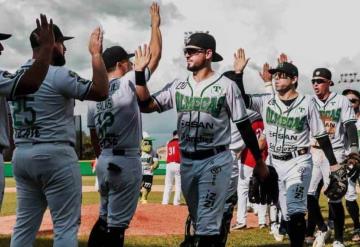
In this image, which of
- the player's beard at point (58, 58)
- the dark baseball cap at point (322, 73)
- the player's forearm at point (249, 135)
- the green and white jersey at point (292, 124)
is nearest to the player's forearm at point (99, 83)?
the player's beard at point (58, 58)

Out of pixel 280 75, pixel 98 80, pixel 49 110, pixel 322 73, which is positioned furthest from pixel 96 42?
pixel 322 73

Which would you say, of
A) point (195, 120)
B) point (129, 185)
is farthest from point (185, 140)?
point (129, 185)

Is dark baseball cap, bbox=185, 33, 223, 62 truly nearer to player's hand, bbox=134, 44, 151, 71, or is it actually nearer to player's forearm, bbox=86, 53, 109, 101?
player's hand, bbox=134, 44, 151, 71

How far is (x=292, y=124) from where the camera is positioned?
735cm

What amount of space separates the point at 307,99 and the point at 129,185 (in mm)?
2702

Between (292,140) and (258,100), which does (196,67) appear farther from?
(292,140)

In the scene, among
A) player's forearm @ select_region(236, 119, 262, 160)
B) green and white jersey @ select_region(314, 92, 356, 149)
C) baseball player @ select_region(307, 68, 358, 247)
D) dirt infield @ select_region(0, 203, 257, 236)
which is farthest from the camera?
dirt infield @ select_region(0, 203, 257, 236)

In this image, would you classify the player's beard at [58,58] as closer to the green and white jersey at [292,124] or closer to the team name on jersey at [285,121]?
the green and white jersey at [292,124]

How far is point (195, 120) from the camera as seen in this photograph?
5828 mm

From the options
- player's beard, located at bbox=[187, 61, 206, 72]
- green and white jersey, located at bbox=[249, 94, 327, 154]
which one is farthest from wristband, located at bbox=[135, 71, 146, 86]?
green and white jersey, located at bbox=[249, 94, 327, 154]

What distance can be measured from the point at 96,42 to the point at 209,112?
4.97 feet

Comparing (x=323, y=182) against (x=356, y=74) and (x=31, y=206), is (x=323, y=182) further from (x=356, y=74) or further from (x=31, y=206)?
(x=356, y=74)

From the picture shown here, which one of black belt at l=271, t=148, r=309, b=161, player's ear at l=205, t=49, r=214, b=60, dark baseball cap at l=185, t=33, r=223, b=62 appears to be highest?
dark baseball cap at l=185, t=33, r=223, b=62

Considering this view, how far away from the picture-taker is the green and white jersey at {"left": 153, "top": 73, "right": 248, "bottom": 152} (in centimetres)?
580
